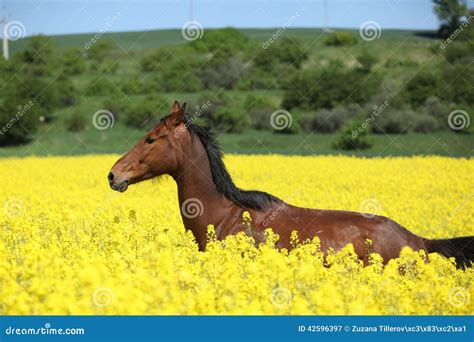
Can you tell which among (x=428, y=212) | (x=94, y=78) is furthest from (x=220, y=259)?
(x=94, y=78)

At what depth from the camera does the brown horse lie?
8930 millimetres

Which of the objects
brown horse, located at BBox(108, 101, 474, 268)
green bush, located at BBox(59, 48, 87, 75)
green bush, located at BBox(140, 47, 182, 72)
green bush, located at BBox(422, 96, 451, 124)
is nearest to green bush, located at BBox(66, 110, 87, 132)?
green bush, located at BBox(59, 48, 87, 75)

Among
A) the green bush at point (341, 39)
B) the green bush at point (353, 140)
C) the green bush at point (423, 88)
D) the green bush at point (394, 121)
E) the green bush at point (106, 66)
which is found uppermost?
the green bush at point (341, 39)

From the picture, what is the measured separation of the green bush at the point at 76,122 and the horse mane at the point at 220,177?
110 feet

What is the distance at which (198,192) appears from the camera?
29.7 ft

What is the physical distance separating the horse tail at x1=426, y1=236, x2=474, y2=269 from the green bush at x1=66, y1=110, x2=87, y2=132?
34269 millimetres

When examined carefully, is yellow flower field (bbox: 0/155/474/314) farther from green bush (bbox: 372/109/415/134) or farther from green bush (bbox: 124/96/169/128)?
green bush (bbox: 124/96/169/128)

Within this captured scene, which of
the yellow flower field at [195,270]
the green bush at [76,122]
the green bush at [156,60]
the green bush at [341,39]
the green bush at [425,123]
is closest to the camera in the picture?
the yellow flower field at [195,270]

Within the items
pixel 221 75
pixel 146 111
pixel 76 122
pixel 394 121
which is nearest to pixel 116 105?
pixel 76 122

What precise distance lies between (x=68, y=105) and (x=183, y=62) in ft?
25.9

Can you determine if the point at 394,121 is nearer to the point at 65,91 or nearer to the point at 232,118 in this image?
the point at 232,118

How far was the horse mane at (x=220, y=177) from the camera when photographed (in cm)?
905

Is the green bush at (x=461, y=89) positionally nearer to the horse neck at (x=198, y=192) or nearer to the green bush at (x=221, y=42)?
the green bush at (x=221, y=42)

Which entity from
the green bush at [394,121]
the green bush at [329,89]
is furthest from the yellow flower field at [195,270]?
the green bush at [329,89]
